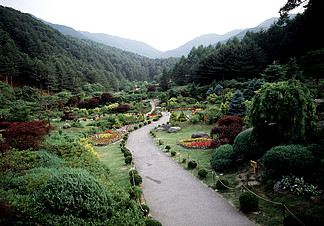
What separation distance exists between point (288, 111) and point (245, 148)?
9.24ft

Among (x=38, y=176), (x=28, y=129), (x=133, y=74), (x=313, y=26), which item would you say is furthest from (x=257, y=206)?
(x=133, y=74)

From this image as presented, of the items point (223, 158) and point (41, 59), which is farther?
point (41, 59)

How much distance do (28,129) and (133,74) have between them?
361ft

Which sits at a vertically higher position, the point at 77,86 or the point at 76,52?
the point at 76,52

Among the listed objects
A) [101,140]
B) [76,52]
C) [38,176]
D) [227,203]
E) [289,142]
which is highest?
[76,52]

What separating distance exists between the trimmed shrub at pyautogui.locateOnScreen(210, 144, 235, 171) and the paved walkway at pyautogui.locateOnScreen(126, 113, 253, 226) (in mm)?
1466

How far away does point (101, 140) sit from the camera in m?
19.4

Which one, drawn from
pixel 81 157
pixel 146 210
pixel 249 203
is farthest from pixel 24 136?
pixel 249 203

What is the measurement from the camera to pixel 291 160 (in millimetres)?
6113

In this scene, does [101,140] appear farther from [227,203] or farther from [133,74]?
[133,74]

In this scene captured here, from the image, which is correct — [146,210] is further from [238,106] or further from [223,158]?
[238,106]

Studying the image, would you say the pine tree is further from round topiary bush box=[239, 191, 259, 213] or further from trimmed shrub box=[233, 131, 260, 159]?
round topiary bush box=[239, 191, 259, 213]

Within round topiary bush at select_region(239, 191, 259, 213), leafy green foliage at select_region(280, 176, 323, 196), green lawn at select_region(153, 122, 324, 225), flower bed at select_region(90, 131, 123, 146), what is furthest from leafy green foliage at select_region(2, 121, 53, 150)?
leafy green foliage at select_region(280, 176, 323, 196)

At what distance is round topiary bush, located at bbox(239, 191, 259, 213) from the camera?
5.80m
